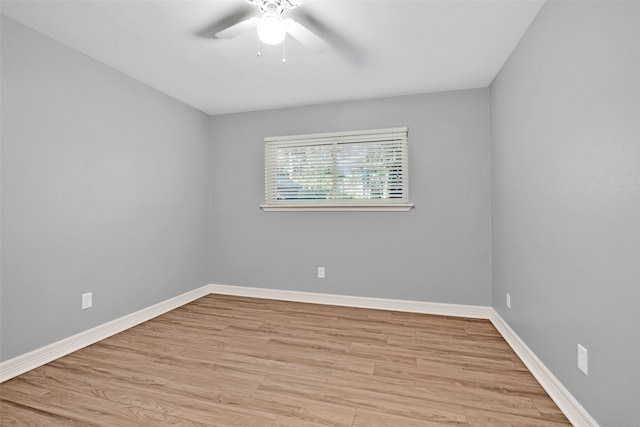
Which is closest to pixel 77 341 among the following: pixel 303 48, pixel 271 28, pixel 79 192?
pixel 79 192

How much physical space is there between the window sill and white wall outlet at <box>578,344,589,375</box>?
1.88 metres

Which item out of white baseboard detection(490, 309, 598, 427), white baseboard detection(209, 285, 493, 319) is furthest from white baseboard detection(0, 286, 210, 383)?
white baseboard detection(490, 309, 598, 427)

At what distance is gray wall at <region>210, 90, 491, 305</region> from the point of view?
303 centimetres

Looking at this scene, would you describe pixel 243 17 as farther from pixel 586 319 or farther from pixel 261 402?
pixel 586 319

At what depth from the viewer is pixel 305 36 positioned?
5.95 feet

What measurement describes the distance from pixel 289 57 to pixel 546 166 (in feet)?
6.78

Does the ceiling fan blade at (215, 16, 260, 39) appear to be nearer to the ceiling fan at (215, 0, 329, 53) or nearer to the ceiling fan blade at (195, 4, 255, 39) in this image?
the ceiling fan at (215, 0, 329, 53)

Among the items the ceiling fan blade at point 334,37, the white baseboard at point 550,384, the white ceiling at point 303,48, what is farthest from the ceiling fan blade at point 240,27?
the white baseboard at point 550,384

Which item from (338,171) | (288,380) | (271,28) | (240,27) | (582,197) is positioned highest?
(240,27)

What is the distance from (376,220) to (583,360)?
2091 millimetres

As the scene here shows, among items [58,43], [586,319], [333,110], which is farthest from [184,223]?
[586,319]

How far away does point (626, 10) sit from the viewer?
1120mm

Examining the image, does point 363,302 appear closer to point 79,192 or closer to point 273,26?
point 273,26

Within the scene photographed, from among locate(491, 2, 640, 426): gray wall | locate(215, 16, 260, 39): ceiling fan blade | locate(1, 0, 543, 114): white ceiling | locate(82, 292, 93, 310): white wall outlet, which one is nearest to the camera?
locate(491, 2, 640, 426): gray wall
